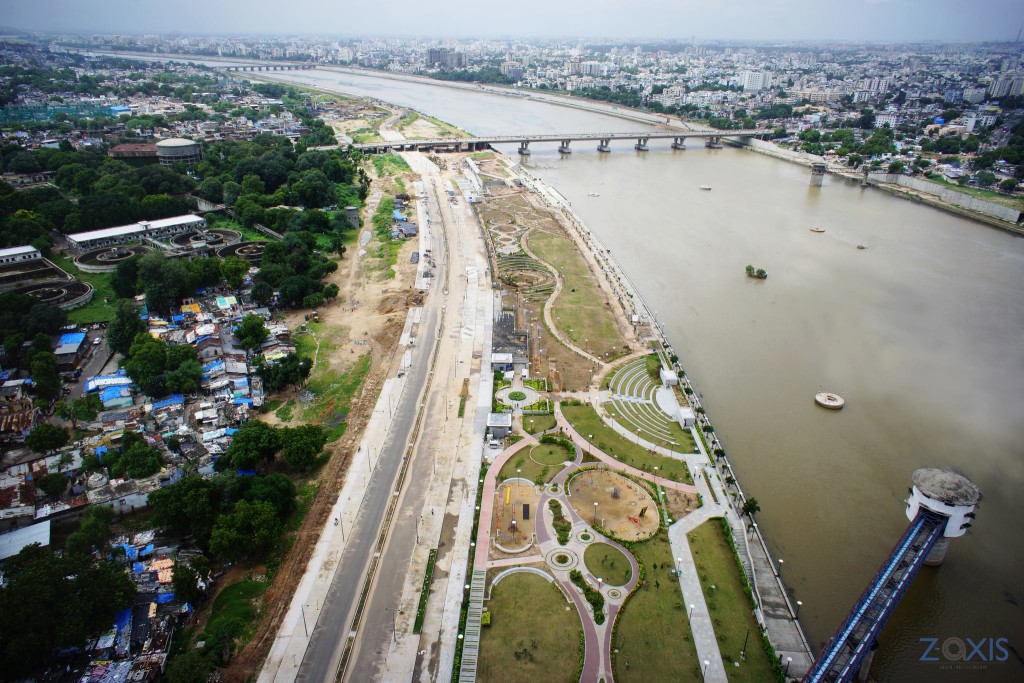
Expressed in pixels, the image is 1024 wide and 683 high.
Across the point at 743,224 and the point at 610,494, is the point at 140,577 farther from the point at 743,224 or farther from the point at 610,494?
the point at 743,224

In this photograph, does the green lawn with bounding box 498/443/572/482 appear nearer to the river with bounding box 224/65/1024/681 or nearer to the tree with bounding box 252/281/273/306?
the river with bounding box 224/65/1024/681

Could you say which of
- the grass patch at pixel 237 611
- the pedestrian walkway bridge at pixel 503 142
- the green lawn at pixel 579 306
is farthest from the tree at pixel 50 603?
the pedestrian walkway bridge at pixel 503 142

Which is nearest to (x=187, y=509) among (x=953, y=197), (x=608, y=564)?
(x=608, y=564)

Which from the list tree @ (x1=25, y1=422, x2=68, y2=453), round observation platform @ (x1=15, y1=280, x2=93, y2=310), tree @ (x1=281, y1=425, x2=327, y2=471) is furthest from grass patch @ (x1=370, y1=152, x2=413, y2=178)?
tree @ (x1=25, y1=422, x2=68, y2=453)

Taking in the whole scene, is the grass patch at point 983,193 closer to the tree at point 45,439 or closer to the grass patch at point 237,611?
the grass patch at point 237,611

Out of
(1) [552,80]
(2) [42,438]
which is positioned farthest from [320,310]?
(1) [552,80]

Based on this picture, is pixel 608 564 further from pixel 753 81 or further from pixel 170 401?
pixel 753 81
